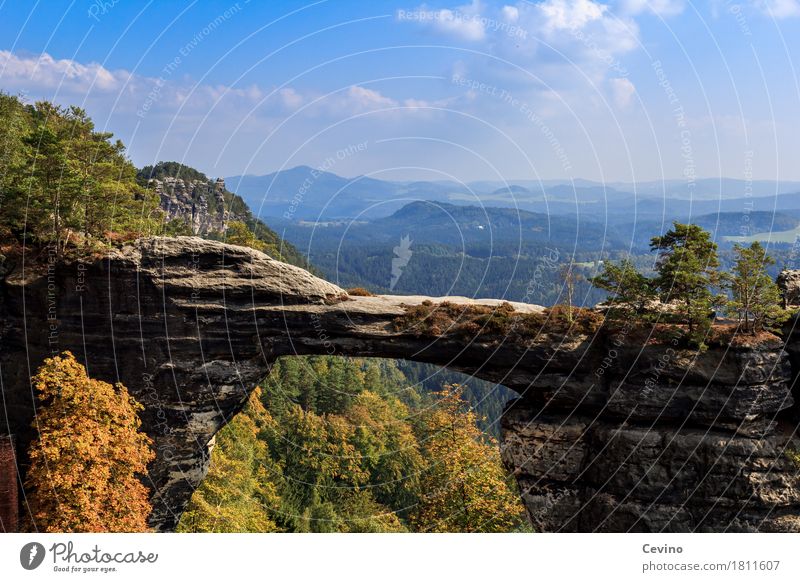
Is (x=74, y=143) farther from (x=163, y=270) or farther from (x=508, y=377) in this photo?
(x=508, y=377)

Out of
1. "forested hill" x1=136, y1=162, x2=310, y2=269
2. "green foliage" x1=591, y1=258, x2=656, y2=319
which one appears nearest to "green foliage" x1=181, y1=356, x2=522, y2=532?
"green foliage" x1=591, y1=258, x2=656, y2=319

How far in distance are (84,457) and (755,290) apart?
32183 millimetres

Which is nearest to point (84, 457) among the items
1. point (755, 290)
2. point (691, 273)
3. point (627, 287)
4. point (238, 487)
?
point (238, 487)

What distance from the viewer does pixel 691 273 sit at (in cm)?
2814

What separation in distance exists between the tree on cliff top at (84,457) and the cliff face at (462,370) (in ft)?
6.91

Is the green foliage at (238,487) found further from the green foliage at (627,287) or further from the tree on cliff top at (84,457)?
the green foliage at (627,287)

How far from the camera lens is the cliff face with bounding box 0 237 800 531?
28.6 m

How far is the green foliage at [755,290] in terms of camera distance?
2808 cm

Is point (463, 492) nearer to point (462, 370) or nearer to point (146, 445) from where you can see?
point (462, 370)

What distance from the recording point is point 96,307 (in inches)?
1321

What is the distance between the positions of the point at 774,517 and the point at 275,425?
144ft

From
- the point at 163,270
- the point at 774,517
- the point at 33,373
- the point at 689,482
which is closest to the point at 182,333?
the point at 163,270

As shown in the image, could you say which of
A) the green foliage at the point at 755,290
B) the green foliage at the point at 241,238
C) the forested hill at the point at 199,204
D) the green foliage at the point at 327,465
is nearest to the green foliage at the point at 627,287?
the green foliage at the point at 755,290

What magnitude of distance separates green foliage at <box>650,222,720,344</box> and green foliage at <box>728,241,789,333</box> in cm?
96
